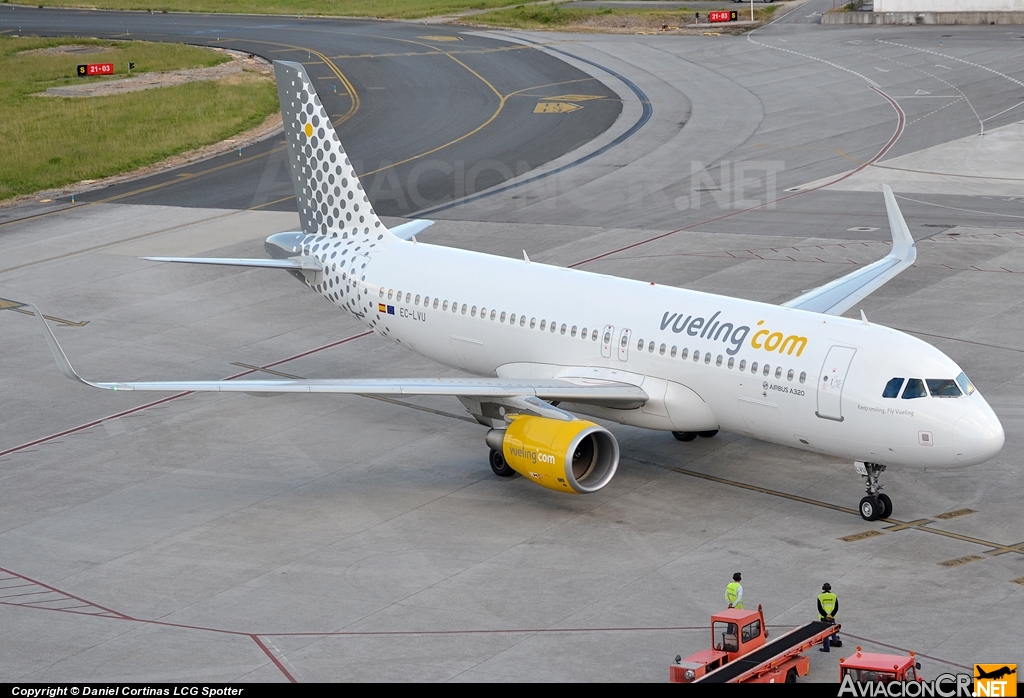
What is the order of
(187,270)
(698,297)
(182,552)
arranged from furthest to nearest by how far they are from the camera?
(187,270), (698,297), (182,552)

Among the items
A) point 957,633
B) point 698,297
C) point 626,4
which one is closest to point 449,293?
point 698,297

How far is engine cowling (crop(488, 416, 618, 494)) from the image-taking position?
28.2m

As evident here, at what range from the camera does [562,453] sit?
92.1 ft

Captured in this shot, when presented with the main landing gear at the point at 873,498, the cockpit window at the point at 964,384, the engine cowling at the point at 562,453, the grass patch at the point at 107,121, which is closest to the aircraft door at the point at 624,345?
the engine cowling at the point at 562,453

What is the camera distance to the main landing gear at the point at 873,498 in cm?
2780

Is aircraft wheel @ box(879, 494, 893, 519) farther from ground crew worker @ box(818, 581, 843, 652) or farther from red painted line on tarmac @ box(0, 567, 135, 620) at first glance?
red painted line on tarmac @ box(0, 567, 135, 620)

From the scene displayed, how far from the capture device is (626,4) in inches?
4742

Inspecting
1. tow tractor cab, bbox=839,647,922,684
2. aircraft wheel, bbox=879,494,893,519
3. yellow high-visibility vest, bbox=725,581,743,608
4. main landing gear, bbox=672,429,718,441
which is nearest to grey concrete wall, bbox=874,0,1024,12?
main landing gear, bbox=672,429,718,441

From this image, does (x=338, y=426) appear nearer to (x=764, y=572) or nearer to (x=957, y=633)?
(x=764, y=572)

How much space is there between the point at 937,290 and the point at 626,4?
3219 inches

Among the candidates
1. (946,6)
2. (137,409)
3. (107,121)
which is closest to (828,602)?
(137,409)

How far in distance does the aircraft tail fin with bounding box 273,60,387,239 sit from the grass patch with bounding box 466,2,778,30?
72.6 meters

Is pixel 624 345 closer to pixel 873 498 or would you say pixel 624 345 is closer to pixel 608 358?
pixel 608 358

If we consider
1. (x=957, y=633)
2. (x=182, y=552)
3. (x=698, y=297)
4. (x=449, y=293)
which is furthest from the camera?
(x=449, y=293)
